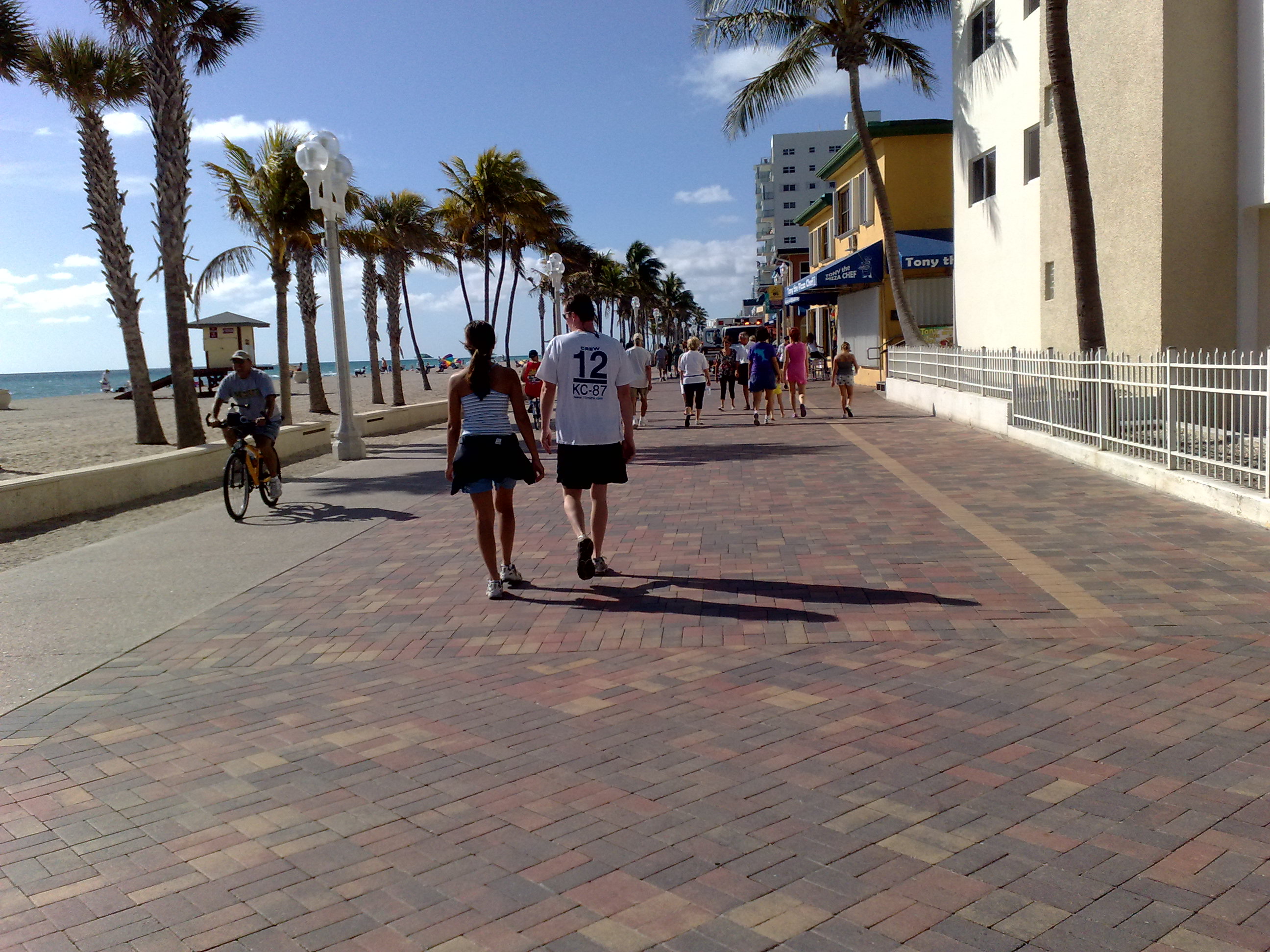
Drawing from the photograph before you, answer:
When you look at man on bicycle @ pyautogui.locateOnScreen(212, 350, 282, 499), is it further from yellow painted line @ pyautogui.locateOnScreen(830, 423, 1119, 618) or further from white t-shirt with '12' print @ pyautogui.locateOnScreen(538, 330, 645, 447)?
yellow painted line @ pyautogui.locateOnScreen(830, 423, 1119, 618)

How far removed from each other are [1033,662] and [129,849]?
12.5 feet

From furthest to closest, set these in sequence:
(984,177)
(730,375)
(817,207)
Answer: (817,207) → (730,375) → (984,177)

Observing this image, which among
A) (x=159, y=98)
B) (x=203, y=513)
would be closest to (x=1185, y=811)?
(x=203, y=513)

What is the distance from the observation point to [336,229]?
1739cm

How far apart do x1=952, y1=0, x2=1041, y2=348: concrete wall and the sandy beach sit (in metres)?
11.8

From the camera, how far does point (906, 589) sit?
6.59 meters

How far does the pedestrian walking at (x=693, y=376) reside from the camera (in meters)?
20.0

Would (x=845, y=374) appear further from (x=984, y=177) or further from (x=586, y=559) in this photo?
(x=586, y=559)

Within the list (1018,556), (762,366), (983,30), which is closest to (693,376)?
(762,366)

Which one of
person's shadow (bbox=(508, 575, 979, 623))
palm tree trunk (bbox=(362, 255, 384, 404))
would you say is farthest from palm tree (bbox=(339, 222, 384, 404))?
person's shadow (bbox=(508, 575, 979, 623))

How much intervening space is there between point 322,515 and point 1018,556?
21.6 feet

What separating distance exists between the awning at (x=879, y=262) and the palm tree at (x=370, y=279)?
1318 cm

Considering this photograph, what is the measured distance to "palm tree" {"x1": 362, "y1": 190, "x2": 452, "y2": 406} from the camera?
3403 cm

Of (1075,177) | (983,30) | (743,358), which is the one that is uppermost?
(983,30)
